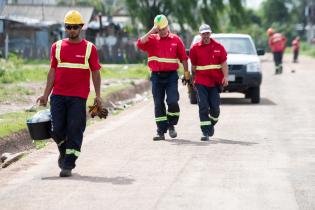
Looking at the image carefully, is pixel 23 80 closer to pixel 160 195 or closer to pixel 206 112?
pixel 206 112

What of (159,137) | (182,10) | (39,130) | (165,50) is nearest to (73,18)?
(39,130)

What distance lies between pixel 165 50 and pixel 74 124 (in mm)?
3922

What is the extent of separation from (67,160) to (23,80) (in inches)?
713

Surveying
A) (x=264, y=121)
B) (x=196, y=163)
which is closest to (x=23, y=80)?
(x=264, y=121)

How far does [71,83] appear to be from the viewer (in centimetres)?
1130

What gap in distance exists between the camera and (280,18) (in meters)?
145

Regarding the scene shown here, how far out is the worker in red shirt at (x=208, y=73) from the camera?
15.2m

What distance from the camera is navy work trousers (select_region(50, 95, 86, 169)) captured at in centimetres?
1128

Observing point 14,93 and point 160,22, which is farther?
point 14,93

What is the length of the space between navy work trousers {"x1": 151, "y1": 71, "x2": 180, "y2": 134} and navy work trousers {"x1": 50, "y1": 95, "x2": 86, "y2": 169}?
3.82 m

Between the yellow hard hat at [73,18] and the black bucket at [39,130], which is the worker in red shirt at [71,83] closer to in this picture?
the yellow hard hat at [73,18]

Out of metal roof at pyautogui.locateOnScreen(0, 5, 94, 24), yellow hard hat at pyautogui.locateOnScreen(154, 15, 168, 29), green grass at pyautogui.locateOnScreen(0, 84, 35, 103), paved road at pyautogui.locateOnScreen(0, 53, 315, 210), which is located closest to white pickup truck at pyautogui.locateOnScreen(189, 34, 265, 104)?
green grass at pyautogui.locateOnScreen(0, 84, 35, 103)

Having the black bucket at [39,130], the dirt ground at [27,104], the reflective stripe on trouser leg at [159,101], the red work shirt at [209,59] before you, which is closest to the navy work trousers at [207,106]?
the red work shirt at [209,59]

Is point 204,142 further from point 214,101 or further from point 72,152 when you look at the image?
point 72,152
